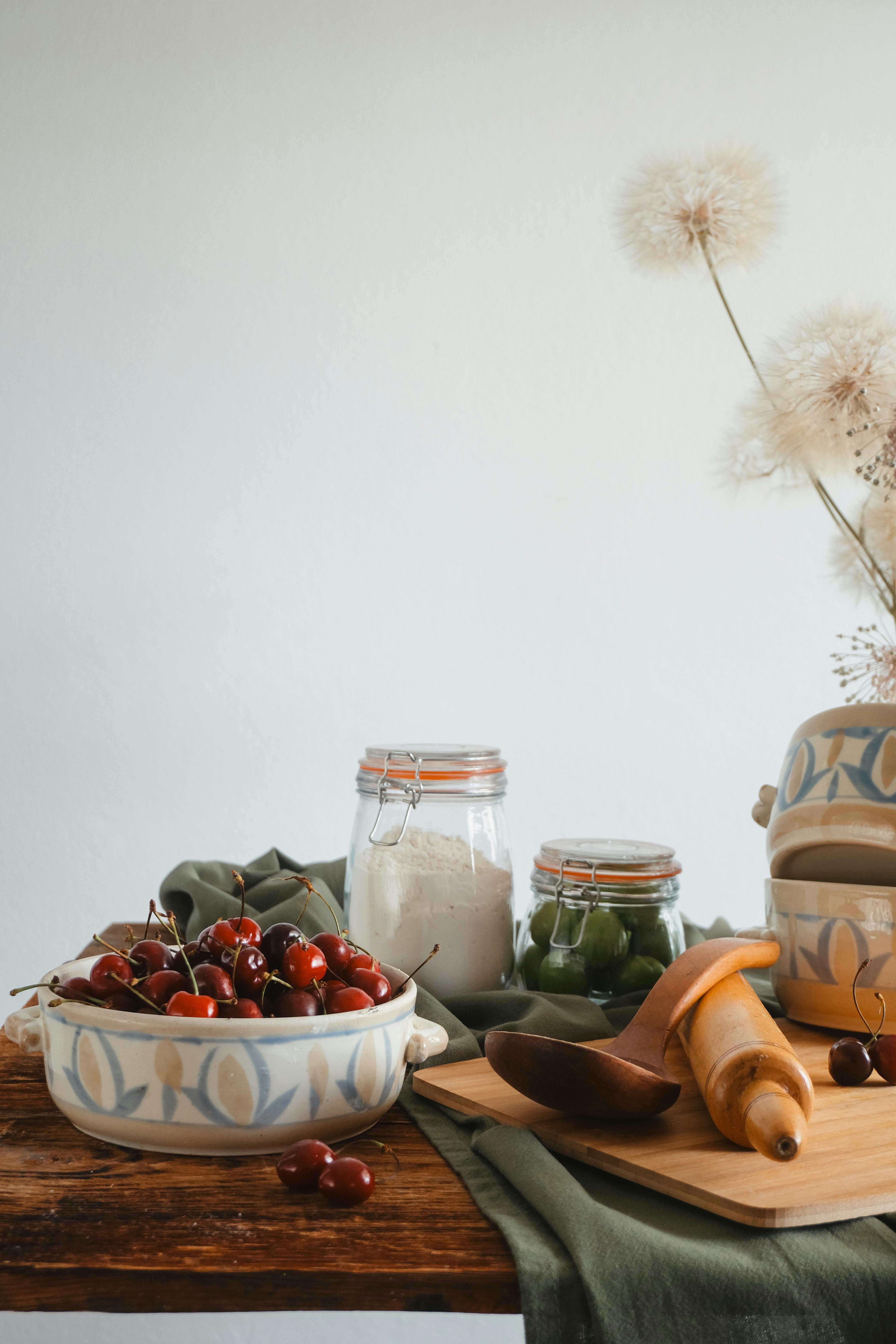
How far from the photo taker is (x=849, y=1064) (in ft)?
2.08

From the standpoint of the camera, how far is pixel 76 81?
6.51 ft

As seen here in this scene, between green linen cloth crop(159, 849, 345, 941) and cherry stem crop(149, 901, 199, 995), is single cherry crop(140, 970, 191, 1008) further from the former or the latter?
green linen cloth crop(159, 849, 345, 941)

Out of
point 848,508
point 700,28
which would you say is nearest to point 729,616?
point 848,508

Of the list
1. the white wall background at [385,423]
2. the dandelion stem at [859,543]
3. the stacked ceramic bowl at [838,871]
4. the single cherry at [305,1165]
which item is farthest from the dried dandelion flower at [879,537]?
the white wall background at [385,423]

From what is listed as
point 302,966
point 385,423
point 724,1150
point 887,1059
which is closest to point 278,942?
point 302,966

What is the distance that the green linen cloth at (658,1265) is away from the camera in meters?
0.42

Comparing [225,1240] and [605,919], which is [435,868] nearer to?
[605,919]

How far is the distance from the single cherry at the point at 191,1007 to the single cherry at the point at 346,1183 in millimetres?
95

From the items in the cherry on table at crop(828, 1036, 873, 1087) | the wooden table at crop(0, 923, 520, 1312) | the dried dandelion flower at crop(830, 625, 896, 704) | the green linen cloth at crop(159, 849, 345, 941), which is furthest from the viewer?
the green linen cloth at crop(159, 849, 345, 941)

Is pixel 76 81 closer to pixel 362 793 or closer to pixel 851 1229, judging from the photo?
pixel 362 793

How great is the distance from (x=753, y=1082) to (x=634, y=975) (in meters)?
0.30

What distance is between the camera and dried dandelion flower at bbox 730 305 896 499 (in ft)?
2.48

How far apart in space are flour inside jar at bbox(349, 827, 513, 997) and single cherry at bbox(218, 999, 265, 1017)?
0.93ft

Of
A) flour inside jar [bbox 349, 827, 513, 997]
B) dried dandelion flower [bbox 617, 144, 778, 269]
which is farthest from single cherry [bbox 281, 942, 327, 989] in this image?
dried dandelion flower [bbox 617, 144, 778, 269]
